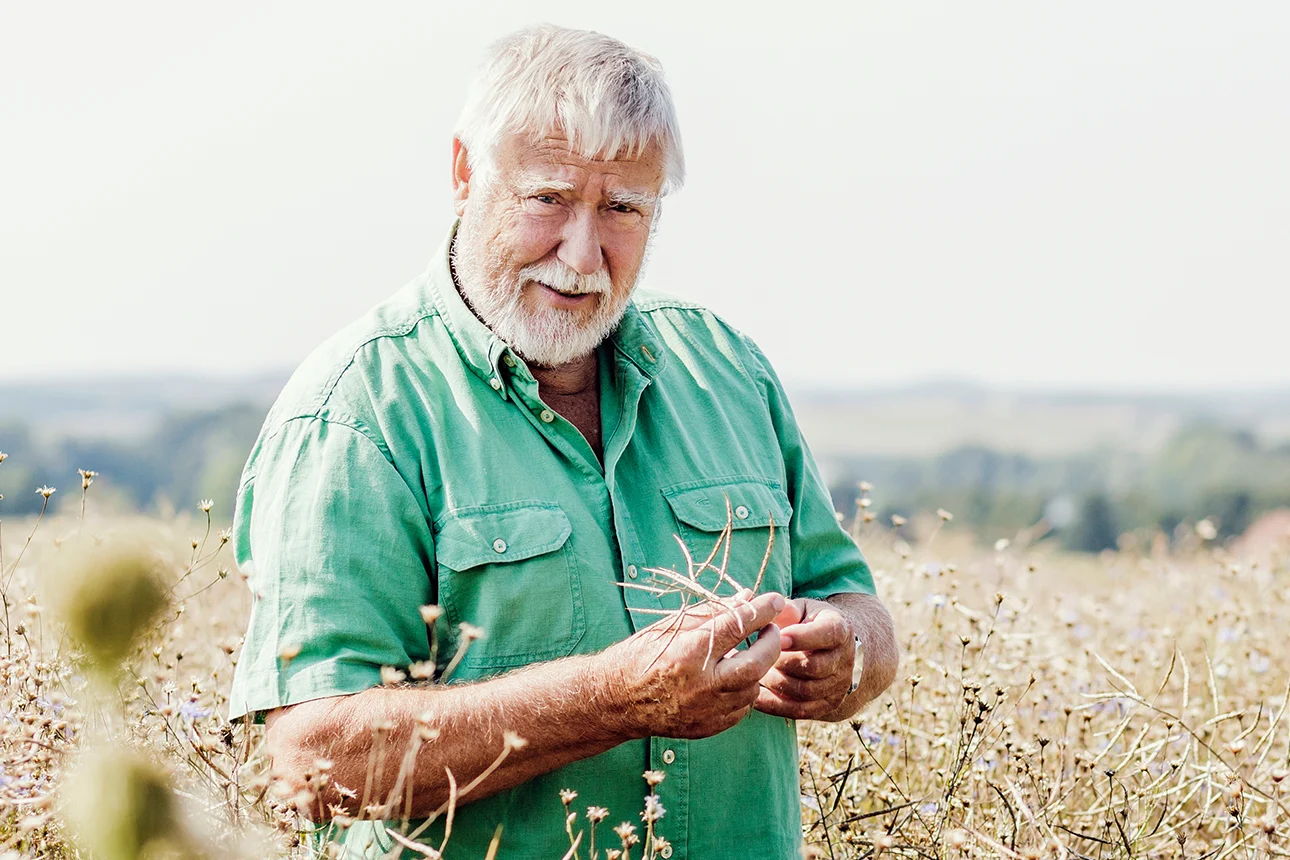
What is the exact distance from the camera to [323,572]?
87.5 inches

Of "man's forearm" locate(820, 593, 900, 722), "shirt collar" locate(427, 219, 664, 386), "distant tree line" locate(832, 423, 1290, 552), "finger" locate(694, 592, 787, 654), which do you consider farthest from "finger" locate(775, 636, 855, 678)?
"distant tree line" locate(832, 423, 1290, 552)

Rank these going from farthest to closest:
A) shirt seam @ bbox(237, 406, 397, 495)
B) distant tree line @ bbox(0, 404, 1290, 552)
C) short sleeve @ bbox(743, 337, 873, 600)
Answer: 1. distant tree line @ bbox(0, 404, 1290, 552)
2. short sleeve @ bbox(743, 337, 873, 600)
3. shirt seam @ bbox(237, 406, 397, 495)

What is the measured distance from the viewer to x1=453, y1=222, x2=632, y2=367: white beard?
8.68 ft

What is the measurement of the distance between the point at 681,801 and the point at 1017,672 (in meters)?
2.15

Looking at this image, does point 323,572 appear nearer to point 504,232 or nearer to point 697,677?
point 697,677

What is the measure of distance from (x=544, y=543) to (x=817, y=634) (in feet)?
1.80

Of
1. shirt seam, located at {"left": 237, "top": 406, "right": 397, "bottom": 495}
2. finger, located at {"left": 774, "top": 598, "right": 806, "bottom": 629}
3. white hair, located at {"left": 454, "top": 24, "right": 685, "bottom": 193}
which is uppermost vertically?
white hair, located at {"left": 454, "top": 24, "right": 685, "bottom": 193}

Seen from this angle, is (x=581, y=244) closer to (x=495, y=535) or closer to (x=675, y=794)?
(x=495, y=535)

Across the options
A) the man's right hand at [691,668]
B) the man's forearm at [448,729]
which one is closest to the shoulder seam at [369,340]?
the man's forearm at [448,729]

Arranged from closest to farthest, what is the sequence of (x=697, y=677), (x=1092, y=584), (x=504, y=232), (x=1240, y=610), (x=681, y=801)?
1. (x=697, y=677)
2. (x=681, y=801)
3. (x=504, y=232)
4. (x=1240, y=610)
5. (x=1092, y=584)

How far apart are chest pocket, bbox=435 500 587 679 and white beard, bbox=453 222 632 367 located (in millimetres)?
412

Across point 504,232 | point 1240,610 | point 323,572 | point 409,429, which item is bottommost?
point 1240,610

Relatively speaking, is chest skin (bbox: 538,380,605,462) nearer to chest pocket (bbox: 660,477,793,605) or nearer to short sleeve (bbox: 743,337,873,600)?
chest pocket (bbox: 660,477,793,605)

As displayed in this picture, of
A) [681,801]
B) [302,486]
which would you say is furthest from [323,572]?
[681,801]
